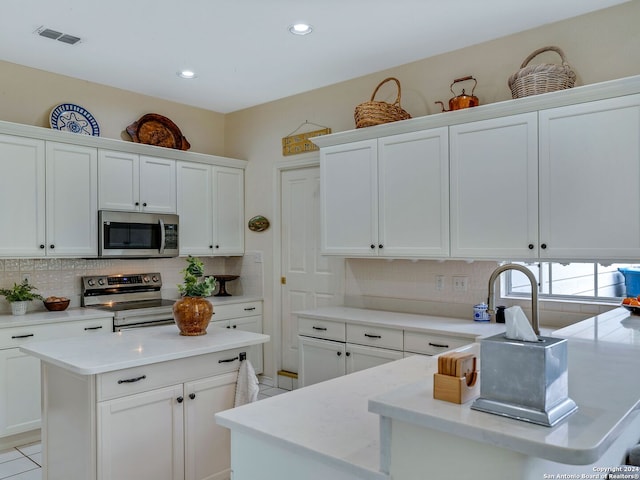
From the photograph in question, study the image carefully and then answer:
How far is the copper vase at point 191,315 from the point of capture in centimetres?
285

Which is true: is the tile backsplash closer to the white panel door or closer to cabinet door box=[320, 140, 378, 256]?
the white panel door

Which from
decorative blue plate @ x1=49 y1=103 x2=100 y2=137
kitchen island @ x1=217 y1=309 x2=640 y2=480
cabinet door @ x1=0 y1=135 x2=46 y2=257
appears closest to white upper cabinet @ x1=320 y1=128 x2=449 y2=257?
kitchen island @ x1=217 y1=309 x2=640 y2=480

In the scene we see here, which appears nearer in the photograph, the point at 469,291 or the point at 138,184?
the point at 469,291

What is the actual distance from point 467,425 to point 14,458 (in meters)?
3.60

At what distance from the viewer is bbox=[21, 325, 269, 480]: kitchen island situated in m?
2.29

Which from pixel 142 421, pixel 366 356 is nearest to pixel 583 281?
pixel 366 356

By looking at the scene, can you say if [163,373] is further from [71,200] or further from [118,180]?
[118,180]

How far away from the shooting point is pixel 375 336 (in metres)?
3.58

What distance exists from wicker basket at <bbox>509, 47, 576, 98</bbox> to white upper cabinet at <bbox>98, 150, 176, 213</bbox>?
321 centimetres

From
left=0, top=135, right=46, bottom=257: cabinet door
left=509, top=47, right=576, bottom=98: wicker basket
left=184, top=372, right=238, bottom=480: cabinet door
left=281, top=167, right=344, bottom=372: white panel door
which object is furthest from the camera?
left=281, top=167, right=344, bottom=372: white panel door

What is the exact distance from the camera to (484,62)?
3643mm

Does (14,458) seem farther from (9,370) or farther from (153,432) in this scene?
(153,432)

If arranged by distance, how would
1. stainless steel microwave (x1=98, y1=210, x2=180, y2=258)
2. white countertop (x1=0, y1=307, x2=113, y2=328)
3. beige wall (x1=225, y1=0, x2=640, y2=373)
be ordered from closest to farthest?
beige wall (x1=225, y1=0, x2=640, y2=373) → white countertop (x1=0, y1=307, x2=113, y2=328) → stainless steel microwave (x1=98, y1=210, x2=180, y2=258)

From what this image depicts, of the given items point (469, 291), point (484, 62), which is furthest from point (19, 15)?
point (469, 291)
